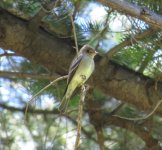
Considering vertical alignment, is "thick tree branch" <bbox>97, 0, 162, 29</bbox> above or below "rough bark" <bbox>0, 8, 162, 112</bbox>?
above

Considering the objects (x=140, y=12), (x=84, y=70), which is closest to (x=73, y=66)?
(x=84, y=70)

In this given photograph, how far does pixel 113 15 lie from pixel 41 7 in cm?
22

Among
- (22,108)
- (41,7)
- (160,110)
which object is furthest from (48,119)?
(41,7)

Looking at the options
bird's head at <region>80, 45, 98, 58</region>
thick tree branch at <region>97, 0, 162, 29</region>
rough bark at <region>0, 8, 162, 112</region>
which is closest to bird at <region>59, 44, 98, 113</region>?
bird's head at <region>80, 45, 98, 58</region>

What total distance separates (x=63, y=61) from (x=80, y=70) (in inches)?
4.3

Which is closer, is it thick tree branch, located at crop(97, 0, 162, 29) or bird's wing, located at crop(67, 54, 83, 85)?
thick tree branch, located at crop(97, 0, 162, 29)

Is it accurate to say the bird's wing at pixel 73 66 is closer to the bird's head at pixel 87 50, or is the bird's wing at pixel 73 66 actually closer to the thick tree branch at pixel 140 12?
the bird's head at pixel 87 50

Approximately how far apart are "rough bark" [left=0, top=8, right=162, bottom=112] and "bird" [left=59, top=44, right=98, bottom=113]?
103mm

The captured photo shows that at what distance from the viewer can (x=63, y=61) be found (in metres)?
1.57

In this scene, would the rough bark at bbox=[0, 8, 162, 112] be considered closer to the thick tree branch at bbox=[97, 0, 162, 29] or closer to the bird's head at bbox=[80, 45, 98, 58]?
the bird's head at bbox=[80, 45, 98, 58]

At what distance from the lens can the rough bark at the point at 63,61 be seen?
151cm

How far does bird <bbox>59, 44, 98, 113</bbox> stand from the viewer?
4.69 feet

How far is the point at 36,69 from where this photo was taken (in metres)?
1.81

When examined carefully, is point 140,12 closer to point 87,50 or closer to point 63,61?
point 87,50
